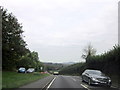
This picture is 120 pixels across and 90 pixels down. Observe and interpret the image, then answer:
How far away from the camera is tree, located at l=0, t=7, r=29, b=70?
52.8 metres

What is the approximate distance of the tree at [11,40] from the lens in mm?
52759

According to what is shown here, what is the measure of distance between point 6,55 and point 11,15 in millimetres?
7559

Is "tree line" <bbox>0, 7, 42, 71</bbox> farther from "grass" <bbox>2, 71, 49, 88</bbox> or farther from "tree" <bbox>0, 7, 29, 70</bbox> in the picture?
"grass" <bbox>2, 71, 49, 88</bbox>

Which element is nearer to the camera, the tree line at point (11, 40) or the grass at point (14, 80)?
the grass at point (14, 80)

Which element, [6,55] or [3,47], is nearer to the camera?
[3,47]

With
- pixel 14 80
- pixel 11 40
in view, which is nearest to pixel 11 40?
pixel 11 40

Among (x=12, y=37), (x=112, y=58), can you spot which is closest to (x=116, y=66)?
(x=112, y=58)

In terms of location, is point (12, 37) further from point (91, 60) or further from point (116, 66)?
point (116, 66)

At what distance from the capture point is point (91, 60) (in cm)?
5753

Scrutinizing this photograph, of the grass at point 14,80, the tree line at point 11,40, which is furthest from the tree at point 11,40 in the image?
the grass at point 14,80

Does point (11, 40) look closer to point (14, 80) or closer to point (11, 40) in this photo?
point (11, 40)

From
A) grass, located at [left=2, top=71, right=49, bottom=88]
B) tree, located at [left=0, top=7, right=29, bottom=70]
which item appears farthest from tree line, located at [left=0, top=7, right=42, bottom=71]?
grass, located at [left=2, top=71, right=49, bottom=88]

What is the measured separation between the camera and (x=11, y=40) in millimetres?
54500

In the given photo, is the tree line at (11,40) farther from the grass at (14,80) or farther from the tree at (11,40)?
the grass at (14,80)
